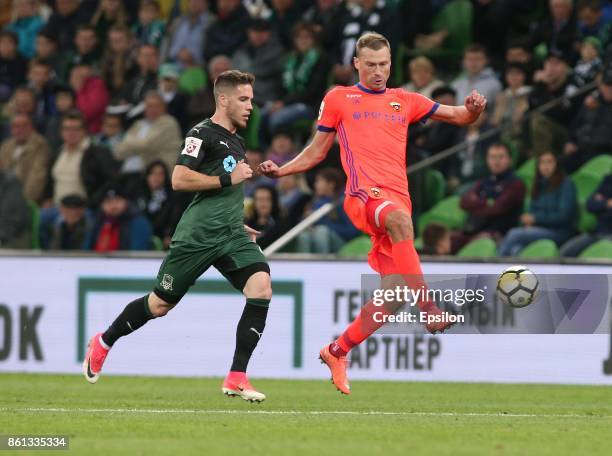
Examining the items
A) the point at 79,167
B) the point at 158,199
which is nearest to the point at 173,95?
the point at 79,167

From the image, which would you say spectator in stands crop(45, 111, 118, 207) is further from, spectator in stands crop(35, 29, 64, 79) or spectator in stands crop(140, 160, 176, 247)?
spectator in stands crop(35, 29, 64, 79)

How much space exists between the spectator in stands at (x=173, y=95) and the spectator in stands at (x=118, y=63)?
3.14 ft

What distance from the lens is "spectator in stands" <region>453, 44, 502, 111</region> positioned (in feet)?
55.4

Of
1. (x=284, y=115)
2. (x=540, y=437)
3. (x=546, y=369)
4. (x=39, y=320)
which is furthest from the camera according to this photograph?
(x=284, y=115)

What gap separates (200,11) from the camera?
20.0 m

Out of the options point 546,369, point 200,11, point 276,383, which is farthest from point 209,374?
point 200,11

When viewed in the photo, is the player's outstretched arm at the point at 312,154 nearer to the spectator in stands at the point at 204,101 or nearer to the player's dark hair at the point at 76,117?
the spectator in stands at the point at 204,101

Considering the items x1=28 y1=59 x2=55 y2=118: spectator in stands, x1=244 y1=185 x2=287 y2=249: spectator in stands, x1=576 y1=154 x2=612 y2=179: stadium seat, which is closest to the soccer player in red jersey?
x1=244 y1=185 x2=287 y2=249: spectator in stands

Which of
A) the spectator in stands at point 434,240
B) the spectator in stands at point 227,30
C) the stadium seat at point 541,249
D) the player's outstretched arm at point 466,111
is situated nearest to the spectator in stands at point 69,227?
the spectator in stands at point 227,30

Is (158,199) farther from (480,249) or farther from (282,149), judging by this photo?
Answer: (480,249)

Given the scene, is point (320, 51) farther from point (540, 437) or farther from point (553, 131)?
point (540, 437)

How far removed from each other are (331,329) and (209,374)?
57.0 inches

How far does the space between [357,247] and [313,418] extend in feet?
19.7

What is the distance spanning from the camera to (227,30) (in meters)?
19.7
